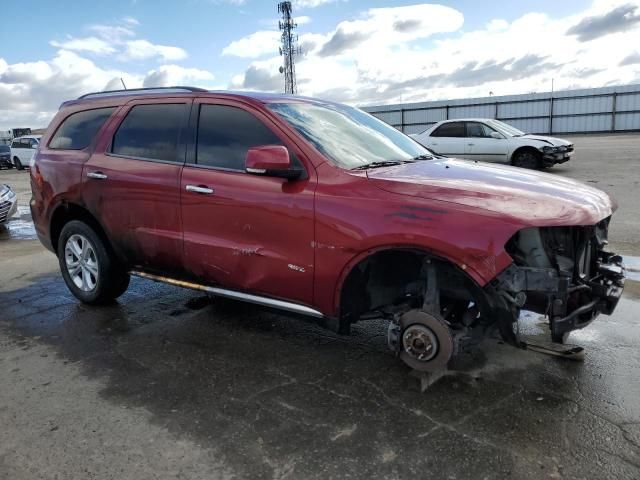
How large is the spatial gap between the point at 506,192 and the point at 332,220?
3.34 ft

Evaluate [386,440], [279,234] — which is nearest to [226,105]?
[279,234]

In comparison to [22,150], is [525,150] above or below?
below

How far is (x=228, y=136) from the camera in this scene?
3.89 meters

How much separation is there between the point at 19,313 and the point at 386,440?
381 centimetres

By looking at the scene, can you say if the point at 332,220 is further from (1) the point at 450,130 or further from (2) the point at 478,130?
(1) the point at 450,130

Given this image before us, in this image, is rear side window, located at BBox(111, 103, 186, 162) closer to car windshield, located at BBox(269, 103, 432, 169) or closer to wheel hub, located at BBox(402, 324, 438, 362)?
car windshield, located at BBox(269, 103, 432, 169)

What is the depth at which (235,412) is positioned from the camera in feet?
9.97

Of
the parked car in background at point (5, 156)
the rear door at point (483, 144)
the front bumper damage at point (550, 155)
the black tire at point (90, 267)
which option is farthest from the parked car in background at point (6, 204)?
the parked car in background at point (5, 156)

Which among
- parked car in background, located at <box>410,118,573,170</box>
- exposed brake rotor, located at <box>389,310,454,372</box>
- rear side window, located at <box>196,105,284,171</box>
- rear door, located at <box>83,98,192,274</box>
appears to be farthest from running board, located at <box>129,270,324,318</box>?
parked car in background, located at <box>410,118,573,170</box>

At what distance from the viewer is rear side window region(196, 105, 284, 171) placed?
3.73 m

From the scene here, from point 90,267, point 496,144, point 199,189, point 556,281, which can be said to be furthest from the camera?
point 496,144

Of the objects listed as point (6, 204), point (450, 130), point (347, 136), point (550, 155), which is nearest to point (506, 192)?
point (347, 136)

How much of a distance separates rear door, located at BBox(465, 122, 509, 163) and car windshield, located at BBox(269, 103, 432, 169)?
10.5m

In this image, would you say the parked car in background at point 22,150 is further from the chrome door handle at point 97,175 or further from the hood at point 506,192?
the hood at point 506,192
